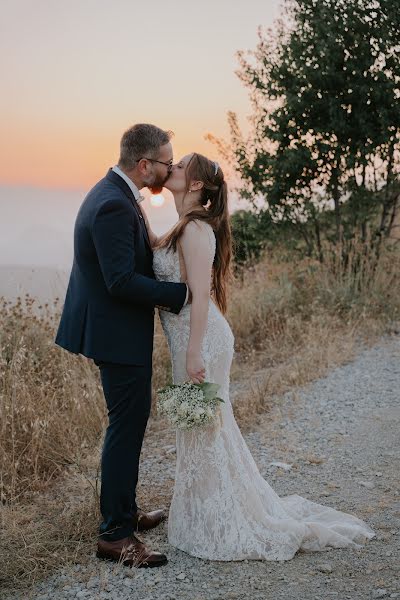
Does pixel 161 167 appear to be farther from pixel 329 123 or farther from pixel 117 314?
pixel 329 123

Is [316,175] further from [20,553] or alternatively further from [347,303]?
[20,553]

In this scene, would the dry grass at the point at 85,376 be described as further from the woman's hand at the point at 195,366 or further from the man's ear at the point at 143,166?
the man's ear at the point at 143,166

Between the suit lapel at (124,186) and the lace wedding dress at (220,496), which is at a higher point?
the suit lapel at (124,186)

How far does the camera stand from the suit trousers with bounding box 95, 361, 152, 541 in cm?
362

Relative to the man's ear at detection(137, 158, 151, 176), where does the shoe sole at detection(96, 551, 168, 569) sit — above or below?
below

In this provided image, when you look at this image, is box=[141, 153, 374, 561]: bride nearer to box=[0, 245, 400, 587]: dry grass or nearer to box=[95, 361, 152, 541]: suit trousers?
box=[95, 361, 152, 541]: suit trousers

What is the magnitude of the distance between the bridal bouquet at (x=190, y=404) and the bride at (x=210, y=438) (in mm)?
85

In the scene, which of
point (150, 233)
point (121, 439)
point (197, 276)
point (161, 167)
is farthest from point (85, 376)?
point (161, 167)

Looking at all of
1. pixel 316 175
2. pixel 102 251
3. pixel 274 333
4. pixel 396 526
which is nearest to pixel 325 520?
pixel 396 526

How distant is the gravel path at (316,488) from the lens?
352 centimetres

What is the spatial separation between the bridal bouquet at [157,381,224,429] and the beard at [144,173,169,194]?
104 cm

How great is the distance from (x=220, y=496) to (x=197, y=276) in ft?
3.99

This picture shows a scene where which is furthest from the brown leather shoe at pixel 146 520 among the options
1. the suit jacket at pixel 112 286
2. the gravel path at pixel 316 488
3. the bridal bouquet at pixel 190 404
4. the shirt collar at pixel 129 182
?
the shirt collar at pixel 129 182

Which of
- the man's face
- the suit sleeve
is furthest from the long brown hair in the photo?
the suit sleeve
